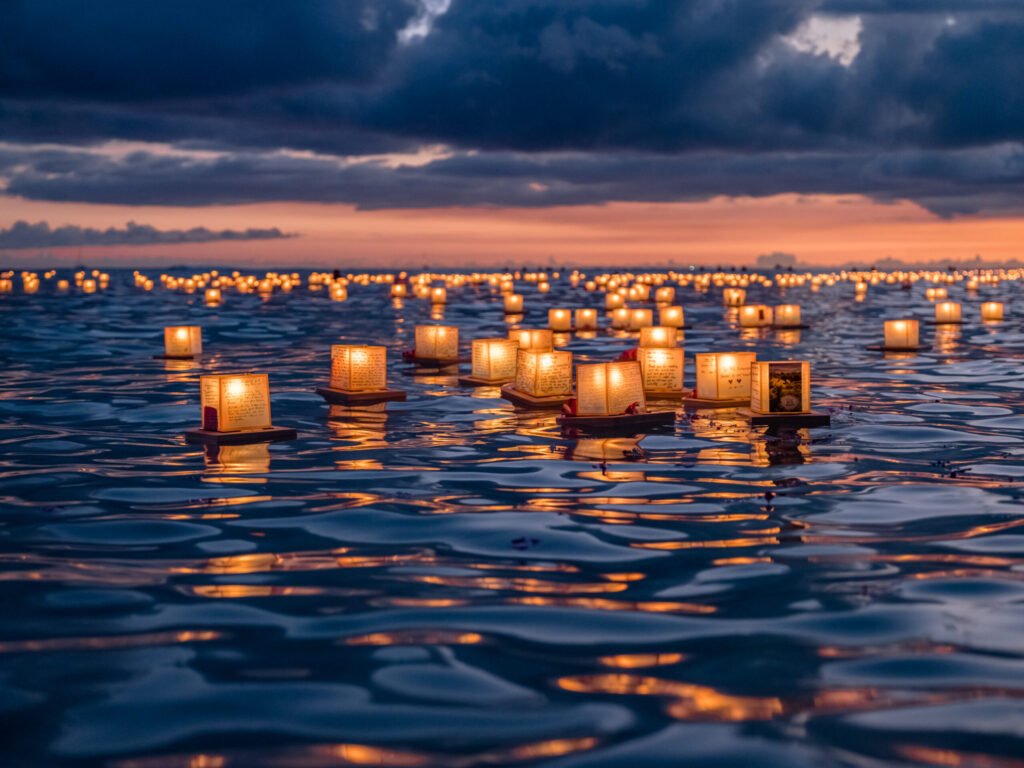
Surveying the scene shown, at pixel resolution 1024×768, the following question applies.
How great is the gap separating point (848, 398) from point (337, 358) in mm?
11816

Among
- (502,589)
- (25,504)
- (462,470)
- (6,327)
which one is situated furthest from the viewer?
(6,327)

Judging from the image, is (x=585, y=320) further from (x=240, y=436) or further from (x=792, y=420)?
(x=240, y=436)

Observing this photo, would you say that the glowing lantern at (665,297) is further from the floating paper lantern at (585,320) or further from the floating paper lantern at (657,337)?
the floating paper lantern at (657,337)

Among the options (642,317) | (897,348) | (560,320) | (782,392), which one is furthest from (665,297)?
(782,392)

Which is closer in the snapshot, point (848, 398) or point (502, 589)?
point (502, 589)

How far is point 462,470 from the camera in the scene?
16.7 meters

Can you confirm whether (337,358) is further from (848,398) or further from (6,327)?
(6,327)

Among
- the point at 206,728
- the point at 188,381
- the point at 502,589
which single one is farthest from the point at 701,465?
the point at 188,381

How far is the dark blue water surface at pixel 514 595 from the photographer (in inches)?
285

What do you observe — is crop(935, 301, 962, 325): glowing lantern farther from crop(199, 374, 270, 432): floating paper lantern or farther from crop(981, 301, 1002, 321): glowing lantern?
crop(199, 374, 270, 432): floating paper lantern

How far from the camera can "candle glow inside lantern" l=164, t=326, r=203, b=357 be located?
36906 millimetres

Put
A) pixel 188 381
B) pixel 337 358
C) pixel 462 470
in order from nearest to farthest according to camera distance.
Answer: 1. pixel 462 470
2. pixel 337 358
3. pixel 188 381

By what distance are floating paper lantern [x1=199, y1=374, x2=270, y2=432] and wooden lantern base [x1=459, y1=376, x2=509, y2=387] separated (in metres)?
8.95

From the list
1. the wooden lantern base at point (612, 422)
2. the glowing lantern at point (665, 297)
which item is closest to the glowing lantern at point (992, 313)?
the glowing lantern at point (665, 297)
